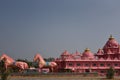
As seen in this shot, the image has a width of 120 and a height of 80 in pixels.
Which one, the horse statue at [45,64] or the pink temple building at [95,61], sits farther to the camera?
the horse statue at [45,64]

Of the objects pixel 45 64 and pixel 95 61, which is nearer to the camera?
pixel 95 61

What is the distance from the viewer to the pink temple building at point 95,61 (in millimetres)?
70225

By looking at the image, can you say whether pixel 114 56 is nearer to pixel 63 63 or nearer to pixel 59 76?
pixel 63 63

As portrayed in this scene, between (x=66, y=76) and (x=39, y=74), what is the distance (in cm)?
562

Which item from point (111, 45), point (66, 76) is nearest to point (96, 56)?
point (111, 45)

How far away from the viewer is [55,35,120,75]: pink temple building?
230ft

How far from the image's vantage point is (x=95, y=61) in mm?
71125

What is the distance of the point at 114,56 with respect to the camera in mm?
75125

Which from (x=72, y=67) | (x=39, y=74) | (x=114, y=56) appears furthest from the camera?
(x=114, y=56)

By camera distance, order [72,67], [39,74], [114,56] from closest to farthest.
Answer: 1. [39,74]
2. [72,67]
3. [114,56]

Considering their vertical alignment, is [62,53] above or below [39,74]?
above

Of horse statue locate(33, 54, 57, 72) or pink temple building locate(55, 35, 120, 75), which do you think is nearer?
pink temple building locate(55, 35, 120, 75)

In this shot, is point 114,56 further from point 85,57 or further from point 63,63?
point 63,63

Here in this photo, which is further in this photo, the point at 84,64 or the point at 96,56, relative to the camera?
the point at 96,56
